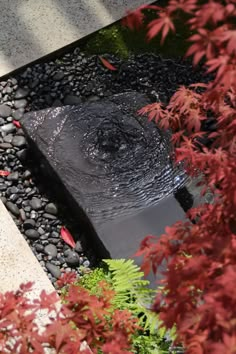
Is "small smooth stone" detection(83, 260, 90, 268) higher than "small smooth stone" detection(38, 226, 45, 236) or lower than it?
lower

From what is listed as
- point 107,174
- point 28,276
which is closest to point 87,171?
point 107,174

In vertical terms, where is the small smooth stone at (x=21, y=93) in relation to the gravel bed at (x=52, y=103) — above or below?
above

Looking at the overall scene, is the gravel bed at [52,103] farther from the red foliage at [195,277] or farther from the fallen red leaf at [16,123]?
the red foliage at [195,277]

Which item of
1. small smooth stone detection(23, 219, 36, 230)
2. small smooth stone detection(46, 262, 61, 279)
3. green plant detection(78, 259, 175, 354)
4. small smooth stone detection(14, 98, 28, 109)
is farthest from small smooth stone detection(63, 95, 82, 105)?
green plant detection(78, 259, 175, 354)

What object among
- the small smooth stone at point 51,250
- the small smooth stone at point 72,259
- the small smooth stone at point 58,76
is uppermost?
the small smooth stone at point 58,76

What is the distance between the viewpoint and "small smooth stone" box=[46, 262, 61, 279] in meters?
3.39

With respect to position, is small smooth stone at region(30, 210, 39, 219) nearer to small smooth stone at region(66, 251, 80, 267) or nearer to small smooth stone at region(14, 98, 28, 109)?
small smooth stone at region(66, 251, 80, 267)

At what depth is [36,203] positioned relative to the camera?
3611 millimetres

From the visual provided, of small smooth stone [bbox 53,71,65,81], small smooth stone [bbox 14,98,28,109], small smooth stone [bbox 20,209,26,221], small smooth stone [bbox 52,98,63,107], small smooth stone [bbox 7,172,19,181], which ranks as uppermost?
small smooth stone [bbox 53,71,65,81]

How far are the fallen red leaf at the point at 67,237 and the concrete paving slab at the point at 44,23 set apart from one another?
3.75ft

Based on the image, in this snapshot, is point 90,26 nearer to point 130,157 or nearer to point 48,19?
point 48,19

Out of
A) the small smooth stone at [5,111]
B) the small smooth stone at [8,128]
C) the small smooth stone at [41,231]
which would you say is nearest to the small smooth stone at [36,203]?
the small smooth stone at [41,231]

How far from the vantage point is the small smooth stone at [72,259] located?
3.44 meters

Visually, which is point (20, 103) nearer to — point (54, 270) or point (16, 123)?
point (16, 123)
